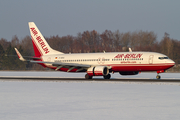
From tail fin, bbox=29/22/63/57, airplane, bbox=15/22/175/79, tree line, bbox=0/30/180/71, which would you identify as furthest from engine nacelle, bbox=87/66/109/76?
tree line, bbox=0/30/180/71

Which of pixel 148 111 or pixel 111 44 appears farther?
pixel 111 44

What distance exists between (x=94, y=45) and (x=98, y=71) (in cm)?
10486

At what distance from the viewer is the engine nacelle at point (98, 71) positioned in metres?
36.3

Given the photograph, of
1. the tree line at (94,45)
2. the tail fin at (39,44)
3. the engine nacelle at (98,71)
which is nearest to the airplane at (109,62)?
the engine nacelle at (98,71)

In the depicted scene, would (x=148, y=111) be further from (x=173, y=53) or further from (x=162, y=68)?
(x=173, y=53)

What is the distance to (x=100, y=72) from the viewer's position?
36281 mm

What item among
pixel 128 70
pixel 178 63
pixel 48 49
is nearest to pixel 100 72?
pixel 128 70

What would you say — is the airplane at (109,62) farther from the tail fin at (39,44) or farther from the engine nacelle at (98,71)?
the tail fin at (39,44)

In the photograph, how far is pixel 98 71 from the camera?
36.4 m

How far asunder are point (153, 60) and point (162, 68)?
5.22ft

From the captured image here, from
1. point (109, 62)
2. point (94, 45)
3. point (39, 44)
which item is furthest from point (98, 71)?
point (94, 45)

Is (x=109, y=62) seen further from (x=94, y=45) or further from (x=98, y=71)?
(x=94, y=45)

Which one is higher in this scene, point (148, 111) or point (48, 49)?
point (48, 49)

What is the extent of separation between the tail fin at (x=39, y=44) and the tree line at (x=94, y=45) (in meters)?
57.2
